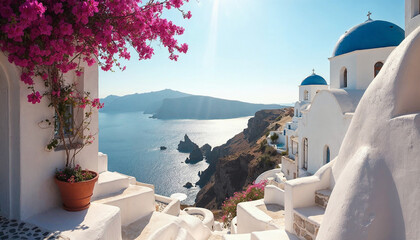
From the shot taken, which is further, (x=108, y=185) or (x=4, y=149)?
(x=108, y=185)

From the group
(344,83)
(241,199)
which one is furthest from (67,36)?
(344,83)

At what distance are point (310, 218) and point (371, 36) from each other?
8.96 m

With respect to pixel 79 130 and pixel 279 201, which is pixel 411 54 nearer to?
pixel 279 201

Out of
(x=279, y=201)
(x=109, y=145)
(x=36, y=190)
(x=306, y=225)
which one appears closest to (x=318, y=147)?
(x=279, y=201)

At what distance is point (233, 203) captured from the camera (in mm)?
9445

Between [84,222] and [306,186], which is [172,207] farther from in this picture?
[306,186]

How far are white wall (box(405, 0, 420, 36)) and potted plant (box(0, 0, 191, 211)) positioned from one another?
487cm

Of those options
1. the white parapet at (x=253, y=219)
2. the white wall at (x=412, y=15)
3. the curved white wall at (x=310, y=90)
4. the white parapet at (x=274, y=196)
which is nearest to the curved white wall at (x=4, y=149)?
the white parapet at (x=253, y=219)

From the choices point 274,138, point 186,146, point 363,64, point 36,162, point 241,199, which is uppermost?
point 363,64

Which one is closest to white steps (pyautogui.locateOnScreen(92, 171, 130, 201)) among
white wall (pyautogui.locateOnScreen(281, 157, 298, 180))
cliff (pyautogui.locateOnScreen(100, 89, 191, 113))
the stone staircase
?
the stone staircase

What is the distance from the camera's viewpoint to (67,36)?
3256 millimetres

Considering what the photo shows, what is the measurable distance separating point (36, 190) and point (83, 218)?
95 centimetres

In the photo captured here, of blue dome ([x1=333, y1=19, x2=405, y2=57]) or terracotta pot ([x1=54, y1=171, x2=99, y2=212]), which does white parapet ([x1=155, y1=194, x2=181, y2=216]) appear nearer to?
terracotta pot ([x1=54, y1=171, x2=99, y2=212])

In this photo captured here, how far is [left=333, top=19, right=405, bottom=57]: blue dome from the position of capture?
925cm
